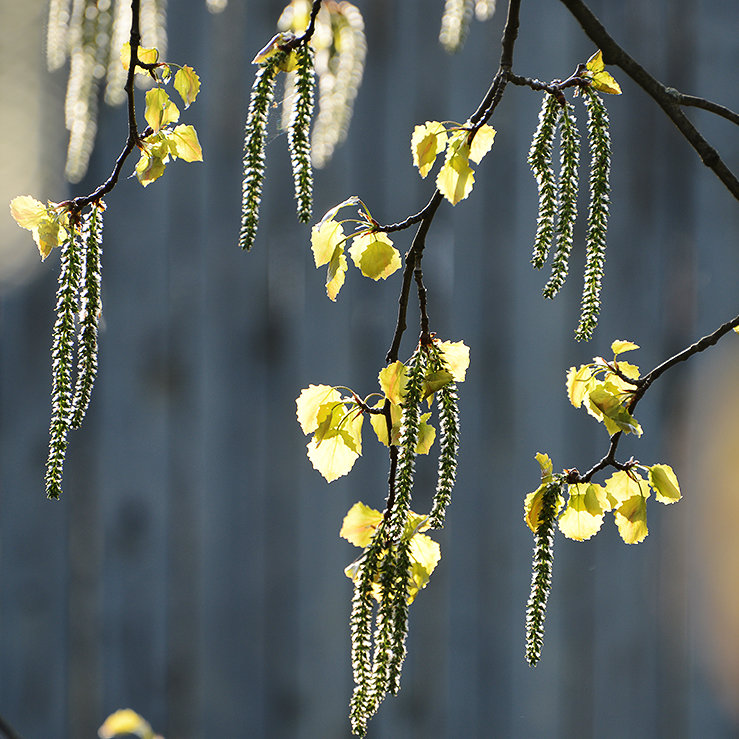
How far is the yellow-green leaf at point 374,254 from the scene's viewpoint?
514 mm

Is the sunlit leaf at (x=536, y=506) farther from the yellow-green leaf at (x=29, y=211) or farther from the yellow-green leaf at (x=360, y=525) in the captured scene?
the yellow-green leaf at (x=29, y=211)

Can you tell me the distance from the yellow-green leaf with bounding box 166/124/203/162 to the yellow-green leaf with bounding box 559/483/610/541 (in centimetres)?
31

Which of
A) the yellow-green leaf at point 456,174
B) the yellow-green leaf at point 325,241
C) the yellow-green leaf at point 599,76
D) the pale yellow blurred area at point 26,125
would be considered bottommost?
the yellow-green leaf at point 325,241

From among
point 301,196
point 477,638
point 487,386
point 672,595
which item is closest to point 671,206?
point 487,386

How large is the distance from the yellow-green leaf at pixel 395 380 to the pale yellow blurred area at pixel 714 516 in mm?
1152

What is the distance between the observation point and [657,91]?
19.4 inches

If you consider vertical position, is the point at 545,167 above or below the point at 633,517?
above

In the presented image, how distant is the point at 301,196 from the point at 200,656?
1.16m

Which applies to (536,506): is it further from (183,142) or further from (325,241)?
(183,142)

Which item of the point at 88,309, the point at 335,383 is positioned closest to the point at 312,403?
the point at 88,309

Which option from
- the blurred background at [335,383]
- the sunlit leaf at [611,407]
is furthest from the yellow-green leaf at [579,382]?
the blurred background at [335,383]

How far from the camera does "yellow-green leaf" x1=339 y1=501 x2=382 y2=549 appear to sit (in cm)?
56

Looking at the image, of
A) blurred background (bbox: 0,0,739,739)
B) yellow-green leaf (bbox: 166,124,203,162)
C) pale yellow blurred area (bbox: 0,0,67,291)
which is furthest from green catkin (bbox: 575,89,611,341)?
pale yellow blurred area (bbox: 0,0,67,291)

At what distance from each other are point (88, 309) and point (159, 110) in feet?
0.48
